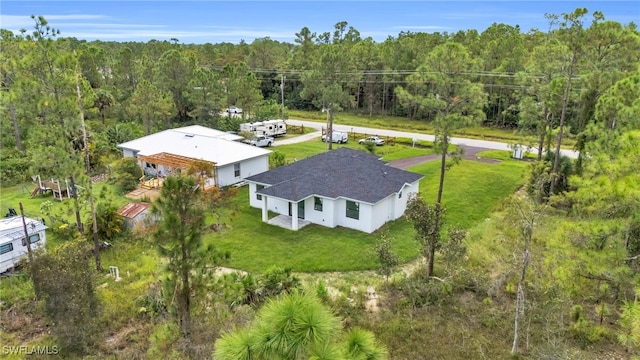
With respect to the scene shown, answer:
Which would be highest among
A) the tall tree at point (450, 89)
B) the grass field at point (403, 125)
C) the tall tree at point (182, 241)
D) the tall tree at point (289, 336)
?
the tall tree at point (450, 89)

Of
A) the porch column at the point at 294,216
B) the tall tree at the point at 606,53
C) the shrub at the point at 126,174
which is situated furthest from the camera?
the shrub at the point at 126,174

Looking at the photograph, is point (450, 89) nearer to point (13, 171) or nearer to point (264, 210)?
point (264, 210)

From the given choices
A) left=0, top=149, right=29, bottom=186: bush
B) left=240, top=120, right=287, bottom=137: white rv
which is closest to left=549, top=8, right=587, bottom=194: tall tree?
left=240, top=120, right=287, bottom=137: white rv

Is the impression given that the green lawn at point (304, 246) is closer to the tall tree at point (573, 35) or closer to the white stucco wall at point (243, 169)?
the white stucco wall at point (243, 169)

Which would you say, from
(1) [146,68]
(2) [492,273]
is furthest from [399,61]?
(2) [492,273]

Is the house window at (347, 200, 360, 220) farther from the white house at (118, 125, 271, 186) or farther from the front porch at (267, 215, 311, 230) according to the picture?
the white house at (118, 125, 271, 186)

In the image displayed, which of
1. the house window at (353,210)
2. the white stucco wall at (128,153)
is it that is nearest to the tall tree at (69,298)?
the house window at (353,210)
